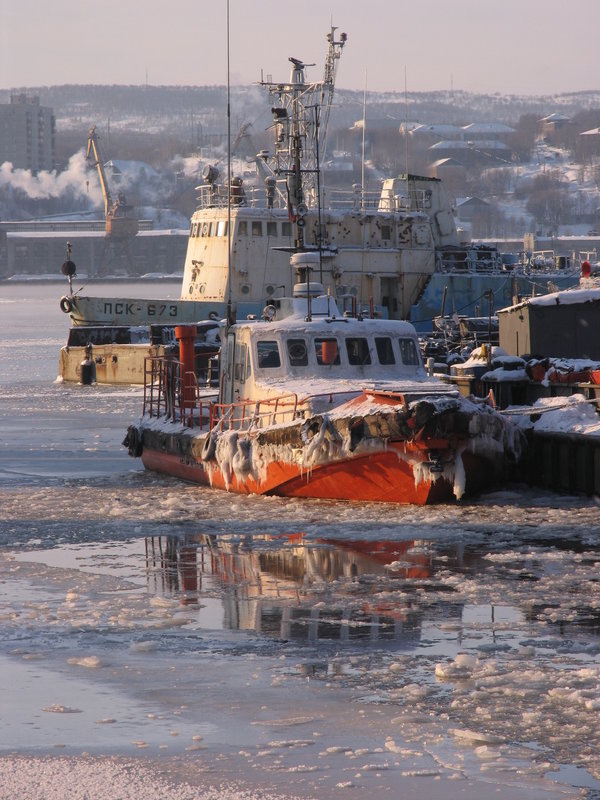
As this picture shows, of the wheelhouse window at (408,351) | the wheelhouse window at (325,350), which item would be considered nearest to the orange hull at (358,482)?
the wheelhouse window at (325,350)

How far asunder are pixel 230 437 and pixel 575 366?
23.1 feet

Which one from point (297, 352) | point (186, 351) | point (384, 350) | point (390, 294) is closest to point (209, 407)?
point (186, 351)

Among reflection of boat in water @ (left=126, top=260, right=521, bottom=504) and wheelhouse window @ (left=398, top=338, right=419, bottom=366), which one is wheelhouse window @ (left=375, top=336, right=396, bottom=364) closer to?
reflection of boat in water @ (left=126, top=260, right=521, bottom=504)

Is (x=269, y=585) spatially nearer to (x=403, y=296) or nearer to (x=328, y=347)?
(x=328, y=347)

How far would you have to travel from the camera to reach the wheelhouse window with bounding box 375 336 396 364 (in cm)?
1873

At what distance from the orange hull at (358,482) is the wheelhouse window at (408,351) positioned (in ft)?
9.12

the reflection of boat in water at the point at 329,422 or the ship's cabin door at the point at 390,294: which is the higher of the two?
the ship's cabin door at the point at 390,294

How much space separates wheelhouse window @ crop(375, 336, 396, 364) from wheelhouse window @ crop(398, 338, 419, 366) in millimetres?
176

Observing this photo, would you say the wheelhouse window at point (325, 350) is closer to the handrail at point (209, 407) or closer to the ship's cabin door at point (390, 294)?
the handrail at point (209, 407)

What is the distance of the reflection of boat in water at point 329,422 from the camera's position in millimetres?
16062

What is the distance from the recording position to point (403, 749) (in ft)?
26.0

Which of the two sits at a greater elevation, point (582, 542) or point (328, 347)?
point (328, 347)

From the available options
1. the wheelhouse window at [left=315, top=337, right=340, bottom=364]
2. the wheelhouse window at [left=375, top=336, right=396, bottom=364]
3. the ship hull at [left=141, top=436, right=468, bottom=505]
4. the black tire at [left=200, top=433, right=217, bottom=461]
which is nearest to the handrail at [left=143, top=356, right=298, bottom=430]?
the black tire at [left=200, top=433, right=217, bottom=461]

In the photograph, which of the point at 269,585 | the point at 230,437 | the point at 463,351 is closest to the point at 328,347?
the point at 230,437
